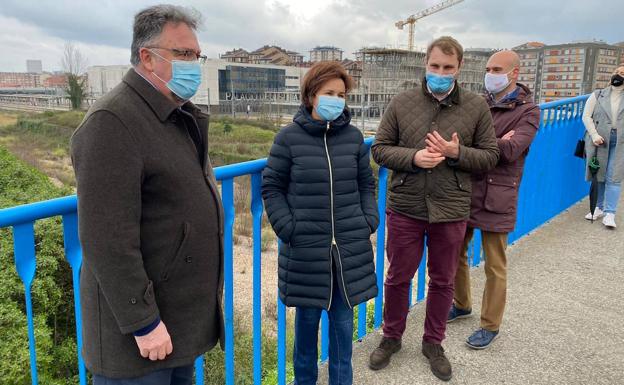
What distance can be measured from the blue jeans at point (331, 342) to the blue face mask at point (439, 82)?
3.92 feet

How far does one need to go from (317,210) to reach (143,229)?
915 mm

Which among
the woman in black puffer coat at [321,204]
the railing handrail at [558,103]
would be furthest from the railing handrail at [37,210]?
the railing handrail at [558,103]

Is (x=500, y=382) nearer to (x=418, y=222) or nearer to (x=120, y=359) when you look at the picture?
(x=418, y=222)

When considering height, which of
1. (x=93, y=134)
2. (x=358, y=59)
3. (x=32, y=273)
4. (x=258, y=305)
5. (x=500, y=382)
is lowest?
(x=500, y=382)

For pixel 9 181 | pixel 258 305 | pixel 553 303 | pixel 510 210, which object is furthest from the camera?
pixel 9 181

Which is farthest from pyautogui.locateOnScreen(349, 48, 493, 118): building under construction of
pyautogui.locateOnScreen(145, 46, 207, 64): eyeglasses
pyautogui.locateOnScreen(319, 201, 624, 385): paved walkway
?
pyautogui.locateOnScreen(145, 46, 207, 64): eyeglasses

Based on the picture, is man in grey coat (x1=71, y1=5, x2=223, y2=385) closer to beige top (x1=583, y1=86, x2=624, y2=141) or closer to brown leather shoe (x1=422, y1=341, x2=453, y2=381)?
brown leather shoe (x1=422, y1=341, x2=453, y2=381)

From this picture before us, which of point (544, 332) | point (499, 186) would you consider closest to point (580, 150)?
point (544, 332)

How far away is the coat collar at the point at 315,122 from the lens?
2.14m

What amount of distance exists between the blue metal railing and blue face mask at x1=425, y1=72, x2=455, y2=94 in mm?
471

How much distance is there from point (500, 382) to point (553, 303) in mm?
1221

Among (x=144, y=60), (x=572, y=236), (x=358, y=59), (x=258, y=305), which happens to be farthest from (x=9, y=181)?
(x=358, y=59)

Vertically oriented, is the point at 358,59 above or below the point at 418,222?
above

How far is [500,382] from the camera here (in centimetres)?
268
